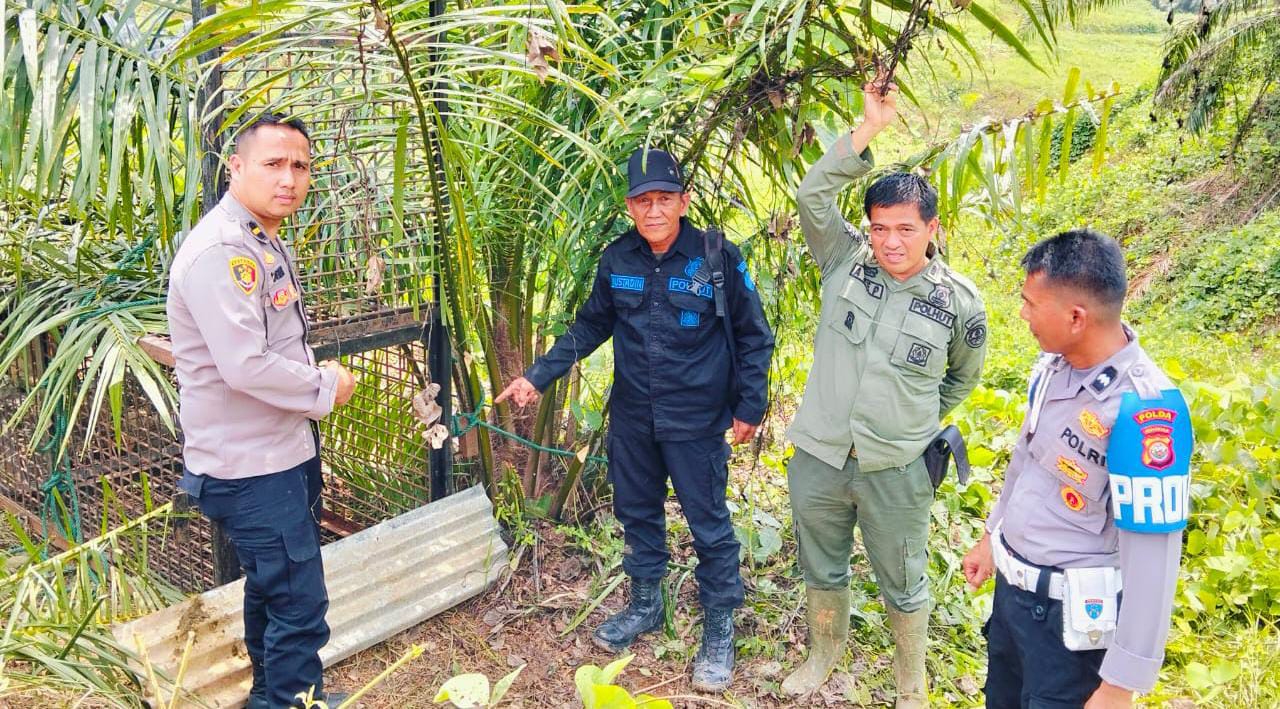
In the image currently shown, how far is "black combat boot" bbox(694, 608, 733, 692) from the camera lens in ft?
9.82

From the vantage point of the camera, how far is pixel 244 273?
2.29m

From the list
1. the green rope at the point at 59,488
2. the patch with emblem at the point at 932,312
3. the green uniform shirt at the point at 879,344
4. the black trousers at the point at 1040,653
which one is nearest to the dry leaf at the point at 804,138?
the green uniform shirt at the point at 879,344

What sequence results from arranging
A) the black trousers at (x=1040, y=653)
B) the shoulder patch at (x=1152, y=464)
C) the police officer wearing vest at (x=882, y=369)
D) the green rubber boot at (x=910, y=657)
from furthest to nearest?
1. the green rubber boot at (x=910, y=657)
2. the police officer wearing vest at (x=882, y=369)
3. the black trousers at (x=1040, y=653)
4. the shoulder patch at (x=1152, y=464)

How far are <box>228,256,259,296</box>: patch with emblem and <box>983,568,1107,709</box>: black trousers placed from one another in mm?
1830

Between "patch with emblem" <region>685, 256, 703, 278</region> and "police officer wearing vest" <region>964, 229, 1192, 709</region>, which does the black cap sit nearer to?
"patch with emblem" <region>685, 256, 703, 278</region>

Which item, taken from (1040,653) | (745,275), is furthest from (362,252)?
(1040,653)

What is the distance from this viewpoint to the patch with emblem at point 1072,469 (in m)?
1.91

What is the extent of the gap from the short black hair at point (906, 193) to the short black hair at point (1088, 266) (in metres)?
0.60

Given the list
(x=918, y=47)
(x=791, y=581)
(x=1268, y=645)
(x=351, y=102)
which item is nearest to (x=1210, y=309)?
(x=1268, y=645)

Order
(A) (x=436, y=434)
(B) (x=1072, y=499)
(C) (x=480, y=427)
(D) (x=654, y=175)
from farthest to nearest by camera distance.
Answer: (C) (x=480, y=427)
(A) (x=436, y=434)
(D) (x=654, y=175)
(B) (x=1072, y=499)

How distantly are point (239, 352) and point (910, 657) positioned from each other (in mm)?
2039

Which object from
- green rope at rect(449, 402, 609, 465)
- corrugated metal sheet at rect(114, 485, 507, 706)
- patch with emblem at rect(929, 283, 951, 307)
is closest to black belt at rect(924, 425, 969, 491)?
patch with emblem at rect(929, 283, 951, 307)

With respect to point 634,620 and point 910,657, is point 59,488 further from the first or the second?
point 910,657

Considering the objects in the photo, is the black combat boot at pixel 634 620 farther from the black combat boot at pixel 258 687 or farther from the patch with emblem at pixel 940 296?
the patch with emblem at pixel 940 296
